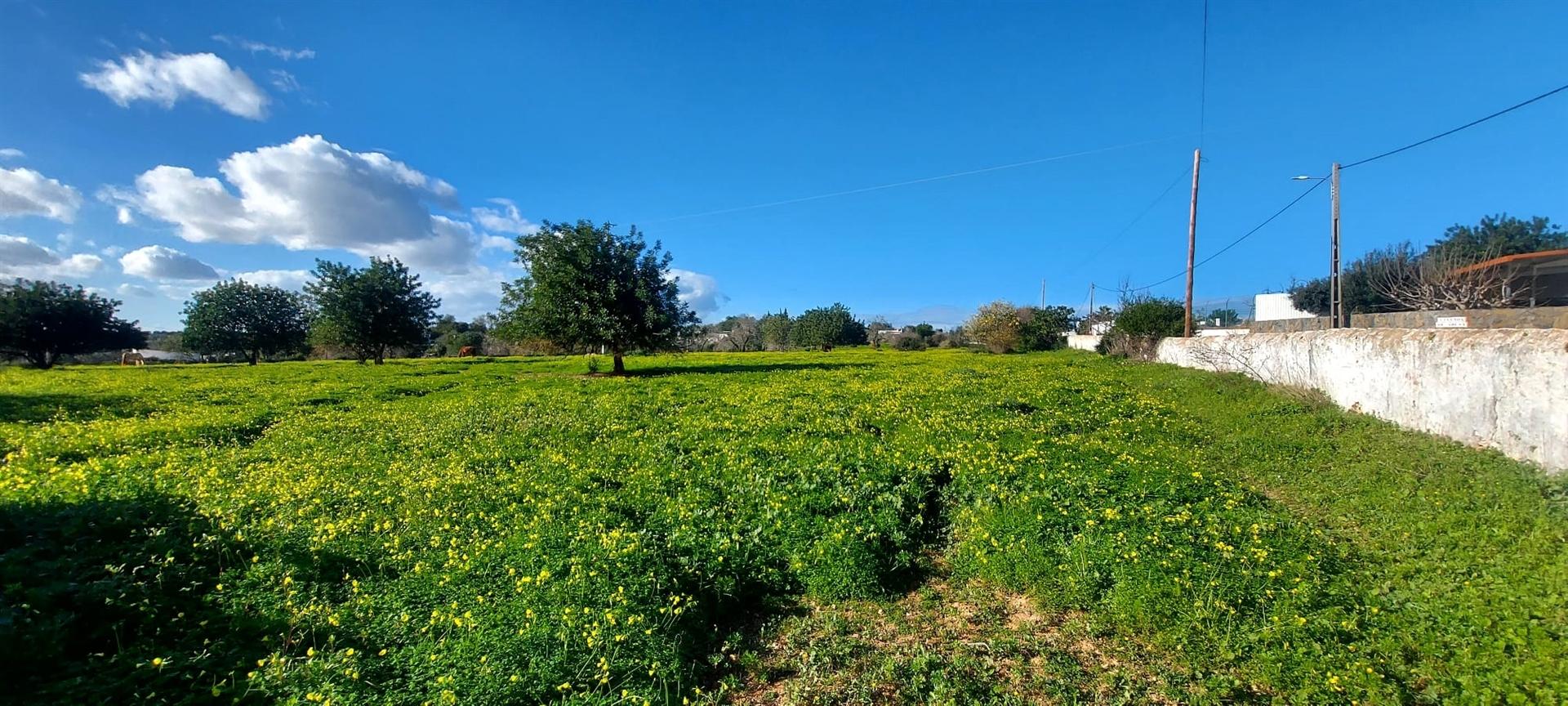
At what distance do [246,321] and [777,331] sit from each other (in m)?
59.1

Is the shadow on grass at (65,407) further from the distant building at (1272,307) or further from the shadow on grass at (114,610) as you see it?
the distant building at (1272,307)

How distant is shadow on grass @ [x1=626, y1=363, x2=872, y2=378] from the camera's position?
31734 mm

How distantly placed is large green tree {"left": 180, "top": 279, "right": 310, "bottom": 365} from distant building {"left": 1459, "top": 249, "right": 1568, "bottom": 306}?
82.0m

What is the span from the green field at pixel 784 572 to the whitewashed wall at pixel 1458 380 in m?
0.66

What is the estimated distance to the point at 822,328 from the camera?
246 feet

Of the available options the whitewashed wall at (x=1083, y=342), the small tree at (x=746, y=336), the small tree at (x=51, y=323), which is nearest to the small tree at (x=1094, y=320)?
the whitewashed wall at (x=1083, y=342)

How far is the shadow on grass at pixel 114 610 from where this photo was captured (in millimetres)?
3871

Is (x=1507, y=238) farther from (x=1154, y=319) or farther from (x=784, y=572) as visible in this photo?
(x=784, y=572)

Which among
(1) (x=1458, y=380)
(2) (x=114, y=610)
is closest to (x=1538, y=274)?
(1) (x=1458, y=380)

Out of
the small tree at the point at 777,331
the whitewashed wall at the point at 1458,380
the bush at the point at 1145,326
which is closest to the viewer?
the whitewashed wall at the point at 1458,380

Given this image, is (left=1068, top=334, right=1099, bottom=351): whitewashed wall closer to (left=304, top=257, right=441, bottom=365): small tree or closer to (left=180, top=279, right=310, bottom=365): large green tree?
(left=304, top=257, right=441, bottom=365): small tree

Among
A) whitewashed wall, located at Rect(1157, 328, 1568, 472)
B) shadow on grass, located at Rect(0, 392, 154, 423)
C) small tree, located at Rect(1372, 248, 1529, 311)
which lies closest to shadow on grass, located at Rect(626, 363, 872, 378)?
shadow on grass, located at Rect(0, 392, 154, 423)

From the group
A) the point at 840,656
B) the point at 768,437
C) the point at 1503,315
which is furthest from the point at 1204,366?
the point at 840,656

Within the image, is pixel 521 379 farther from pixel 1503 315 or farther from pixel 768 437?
pixel 1503 315
